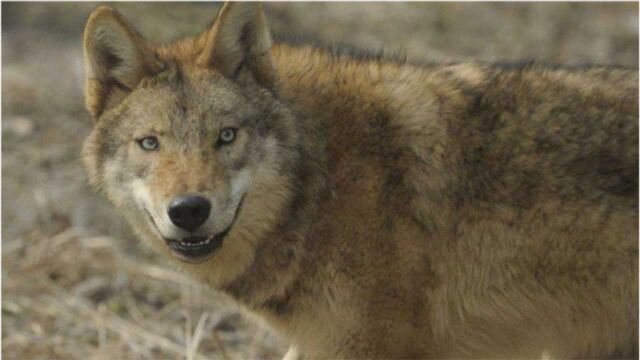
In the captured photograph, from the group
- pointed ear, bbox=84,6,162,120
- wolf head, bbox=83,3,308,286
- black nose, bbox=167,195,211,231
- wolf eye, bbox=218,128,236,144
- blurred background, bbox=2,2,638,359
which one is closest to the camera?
black nose, bbox=167,195,211,231

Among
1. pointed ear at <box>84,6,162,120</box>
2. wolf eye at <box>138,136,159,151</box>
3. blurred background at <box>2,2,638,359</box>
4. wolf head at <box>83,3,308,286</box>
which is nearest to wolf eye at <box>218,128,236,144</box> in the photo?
wolf head at <box>83,3,308,286</box>

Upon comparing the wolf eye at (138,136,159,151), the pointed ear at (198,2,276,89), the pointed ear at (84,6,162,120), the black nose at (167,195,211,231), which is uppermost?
the pointed ear at (198,2,276,89)

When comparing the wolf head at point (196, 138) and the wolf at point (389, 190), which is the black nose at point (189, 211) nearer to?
the wolf head at point (196, 138)

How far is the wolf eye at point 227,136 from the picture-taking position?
512 cm

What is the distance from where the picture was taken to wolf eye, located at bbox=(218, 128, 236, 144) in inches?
202

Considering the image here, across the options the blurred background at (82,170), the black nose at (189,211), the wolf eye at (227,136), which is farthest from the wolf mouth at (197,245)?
the blurred background at (82,170)

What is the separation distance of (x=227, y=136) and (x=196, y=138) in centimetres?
15

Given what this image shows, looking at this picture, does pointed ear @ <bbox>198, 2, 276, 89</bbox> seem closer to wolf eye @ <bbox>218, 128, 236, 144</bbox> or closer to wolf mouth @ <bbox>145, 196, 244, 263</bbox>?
wolf eye @ <bbox>218, 128, 236, 144</bbox>

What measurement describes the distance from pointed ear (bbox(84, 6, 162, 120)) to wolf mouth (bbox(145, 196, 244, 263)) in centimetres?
65

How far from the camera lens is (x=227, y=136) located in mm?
5137

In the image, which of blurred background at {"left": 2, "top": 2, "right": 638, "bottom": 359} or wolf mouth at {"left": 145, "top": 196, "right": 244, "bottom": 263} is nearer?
wolf mouth at {"left": 145, "top": 196, "right": 244, "bottom": 263}

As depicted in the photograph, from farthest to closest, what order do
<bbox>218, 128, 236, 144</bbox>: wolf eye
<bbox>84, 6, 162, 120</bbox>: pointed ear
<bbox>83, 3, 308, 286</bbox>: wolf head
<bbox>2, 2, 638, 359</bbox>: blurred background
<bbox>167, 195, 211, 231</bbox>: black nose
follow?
1. <bbox>2, 2, 638, 359</bbox>: blurred background
2. <bbox>84, 6, 162, 120</bbox>: pointed ear
3. <bbox>218, 128, 236, 144</bbox>: wolf eye
4. <bbox>83, 3, 308, 286</bbox>: wolf head
5. <bbox>167, 195, 211, 231</bbox>: black nose

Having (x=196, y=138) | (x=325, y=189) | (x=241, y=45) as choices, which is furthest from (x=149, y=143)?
(x=325, y=189)

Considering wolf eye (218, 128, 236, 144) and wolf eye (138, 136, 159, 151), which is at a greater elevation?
wolf eye (218, 128, 236, 144)
